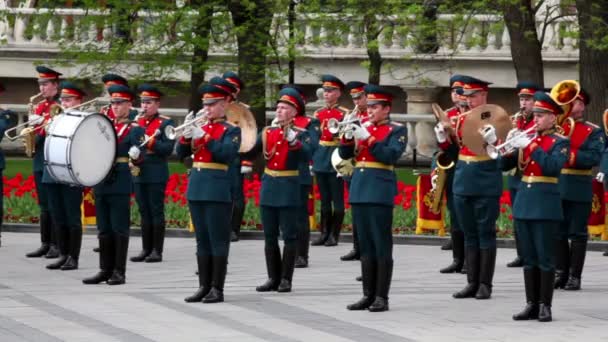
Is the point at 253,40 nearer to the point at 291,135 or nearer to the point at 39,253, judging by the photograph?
the point at 39,253

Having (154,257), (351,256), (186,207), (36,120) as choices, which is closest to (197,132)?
(36,120)

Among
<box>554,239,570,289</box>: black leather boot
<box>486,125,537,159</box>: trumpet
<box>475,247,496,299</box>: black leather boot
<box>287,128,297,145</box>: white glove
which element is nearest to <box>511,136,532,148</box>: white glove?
<box>486,125,537,159</box>: trumpet

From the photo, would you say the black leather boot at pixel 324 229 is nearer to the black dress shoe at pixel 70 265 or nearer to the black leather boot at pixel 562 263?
the black dress shoe at pixel 70 265

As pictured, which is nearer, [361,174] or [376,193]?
[376,193]

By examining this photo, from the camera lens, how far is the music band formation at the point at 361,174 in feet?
50.6

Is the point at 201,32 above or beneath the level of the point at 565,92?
above

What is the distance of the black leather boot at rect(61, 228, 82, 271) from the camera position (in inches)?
747

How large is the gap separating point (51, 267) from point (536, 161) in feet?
20.0

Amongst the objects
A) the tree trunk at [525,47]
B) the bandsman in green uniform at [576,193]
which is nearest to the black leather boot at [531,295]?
the bandsman in green uniform at [576,193]

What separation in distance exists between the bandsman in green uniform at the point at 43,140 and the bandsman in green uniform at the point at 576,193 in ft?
18.7

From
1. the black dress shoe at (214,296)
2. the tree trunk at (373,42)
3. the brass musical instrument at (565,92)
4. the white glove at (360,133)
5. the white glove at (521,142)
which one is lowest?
the black dress shoe at (214,296)

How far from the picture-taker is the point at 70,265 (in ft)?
62.3

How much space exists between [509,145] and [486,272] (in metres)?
1.92

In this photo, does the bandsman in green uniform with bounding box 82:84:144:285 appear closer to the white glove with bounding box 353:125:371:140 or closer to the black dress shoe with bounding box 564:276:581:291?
the white glove with bounding box 353:125:371:140
